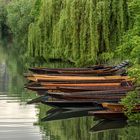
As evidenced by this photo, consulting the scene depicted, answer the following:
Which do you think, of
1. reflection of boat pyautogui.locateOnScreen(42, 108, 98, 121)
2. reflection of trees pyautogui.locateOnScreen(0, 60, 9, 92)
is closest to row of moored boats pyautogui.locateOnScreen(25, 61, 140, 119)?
reflection of boat pyautogui.locateOnScreen(42, 108, 98, 121)

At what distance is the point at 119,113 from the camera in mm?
19625

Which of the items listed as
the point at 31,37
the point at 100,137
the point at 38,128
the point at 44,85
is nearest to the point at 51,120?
the point at 38,128

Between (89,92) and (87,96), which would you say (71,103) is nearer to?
(87,96)

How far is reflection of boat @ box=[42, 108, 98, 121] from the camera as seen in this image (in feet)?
71.5

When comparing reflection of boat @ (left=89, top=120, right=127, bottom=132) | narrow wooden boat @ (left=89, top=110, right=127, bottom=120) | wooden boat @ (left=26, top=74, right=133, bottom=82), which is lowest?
reflection of boat @ (left=89, top=120, right=127, bottom=132)

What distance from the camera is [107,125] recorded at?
19.4 meters

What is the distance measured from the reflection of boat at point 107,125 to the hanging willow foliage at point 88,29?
12295 mm

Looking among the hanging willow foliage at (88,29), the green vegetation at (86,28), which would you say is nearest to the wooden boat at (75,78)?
the green vegetation at (86,28)

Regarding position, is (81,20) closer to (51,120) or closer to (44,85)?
(44,85)

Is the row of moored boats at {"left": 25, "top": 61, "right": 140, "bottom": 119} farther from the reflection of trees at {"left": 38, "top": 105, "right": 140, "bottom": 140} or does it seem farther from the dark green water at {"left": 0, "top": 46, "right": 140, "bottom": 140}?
the reflection of trees at {"left": 38, "top": 105, "right": 140, "bottom": 140}

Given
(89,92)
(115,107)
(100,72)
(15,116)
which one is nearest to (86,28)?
(100,72)

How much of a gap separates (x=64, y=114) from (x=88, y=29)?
1167cm

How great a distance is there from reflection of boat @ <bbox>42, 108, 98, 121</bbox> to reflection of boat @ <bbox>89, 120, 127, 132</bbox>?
222 centimetres

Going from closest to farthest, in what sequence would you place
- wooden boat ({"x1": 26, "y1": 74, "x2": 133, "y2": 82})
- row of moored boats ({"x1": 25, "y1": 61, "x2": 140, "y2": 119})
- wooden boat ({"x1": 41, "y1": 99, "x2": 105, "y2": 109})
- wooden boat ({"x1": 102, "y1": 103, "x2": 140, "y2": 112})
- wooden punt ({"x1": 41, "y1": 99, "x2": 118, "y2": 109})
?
wooden boat ({"x1": 102, "y1": 103, "x2": 140, "y2": 112}), row of moored boats ({"x1": 25, "y1": 61, "x2": 140, "y2": 119}), wooden punt ({"x1": 41, "y1": 99, "x2": 118, "y2": 109}), wooden boat ({"x1": 41, "y1": 99, "x2": 105, "y2": 109}), wooden boat ({"x1": 26, "y1": 74, "x2": 133, "y2": 82})
